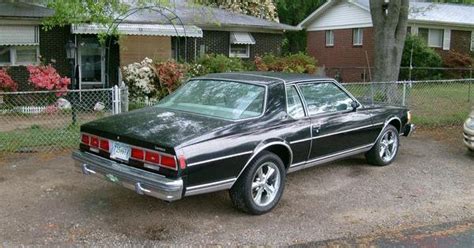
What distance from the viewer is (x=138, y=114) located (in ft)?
18.8

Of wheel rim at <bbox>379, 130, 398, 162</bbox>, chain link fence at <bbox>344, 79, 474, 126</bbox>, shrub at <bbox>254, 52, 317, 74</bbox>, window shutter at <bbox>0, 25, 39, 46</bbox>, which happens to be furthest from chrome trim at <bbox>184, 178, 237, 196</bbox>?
window shutter at <bbox>0, 25, 39, 46</bbox>

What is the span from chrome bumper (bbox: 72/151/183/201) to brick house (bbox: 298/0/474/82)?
20969 mm

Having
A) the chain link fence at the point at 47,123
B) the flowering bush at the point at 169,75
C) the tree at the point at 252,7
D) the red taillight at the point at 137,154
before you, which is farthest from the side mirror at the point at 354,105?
the tree at the point at 252,7

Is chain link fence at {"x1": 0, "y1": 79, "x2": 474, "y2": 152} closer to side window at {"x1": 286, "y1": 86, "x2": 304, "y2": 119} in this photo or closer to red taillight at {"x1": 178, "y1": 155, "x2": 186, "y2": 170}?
side window at {"x1": 286, "y1": 86, "x2": 304, "y2": 119}

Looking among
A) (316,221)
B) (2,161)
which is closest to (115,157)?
(316,221)

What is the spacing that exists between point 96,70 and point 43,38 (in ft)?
6.84

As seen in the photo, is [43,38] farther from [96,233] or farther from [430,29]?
[430,29]

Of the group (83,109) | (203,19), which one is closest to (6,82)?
(83,109)

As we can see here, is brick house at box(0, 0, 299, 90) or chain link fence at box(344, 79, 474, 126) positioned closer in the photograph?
chain link fence at box(344, 79, 474, 126)

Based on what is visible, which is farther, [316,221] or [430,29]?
[430,29]

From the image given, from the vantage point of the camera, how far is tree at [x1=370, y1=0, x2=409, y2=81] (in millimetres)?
12742

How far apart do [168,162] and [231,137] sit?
29.0 inches

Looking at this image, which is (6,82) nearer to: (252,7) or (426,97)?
(426,97)

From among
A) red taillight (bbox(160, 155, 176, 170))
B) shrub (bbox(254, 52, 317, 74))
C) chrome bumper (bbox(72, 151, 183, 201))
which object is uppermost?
shrub (bbox(254, 52, 317, 74))
